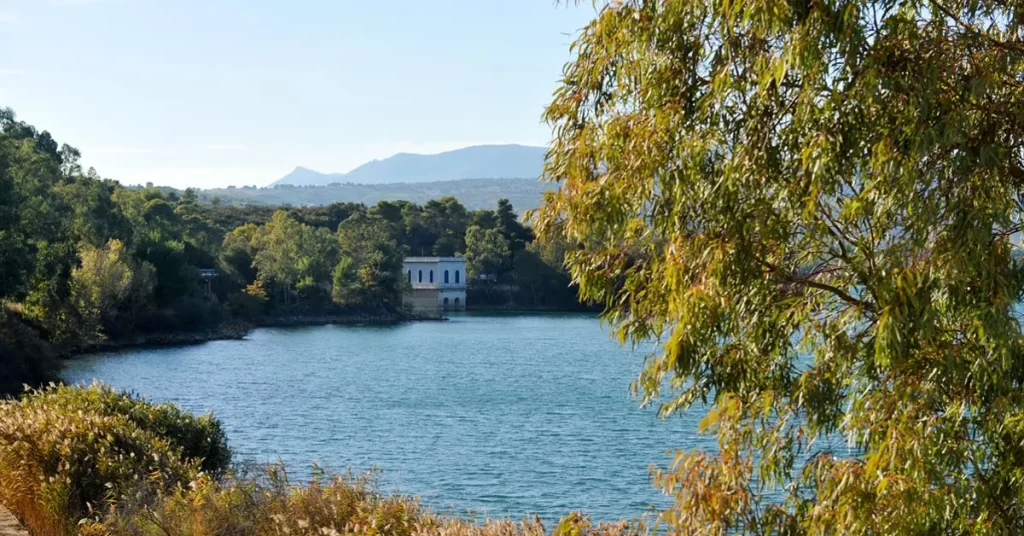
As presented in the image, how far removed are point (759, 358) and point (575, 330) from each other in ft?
179

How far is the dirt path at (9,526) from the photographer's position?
7305 millimetres

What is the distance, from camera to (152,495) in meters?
7.15

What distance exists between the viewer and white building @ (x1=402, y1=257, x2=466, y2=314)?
7944cm

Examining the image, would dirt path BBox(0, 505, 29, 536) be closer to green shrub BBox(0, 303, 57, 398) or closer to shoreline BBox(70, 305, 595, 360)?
green shrub BBox(0, 303, 57, 398)

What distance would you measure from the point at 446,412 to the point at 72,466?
65.1ft

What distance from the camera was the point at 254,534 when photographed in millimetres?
6293

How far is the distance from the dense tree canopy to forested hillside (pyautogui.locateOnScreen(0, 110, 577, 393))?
22027 mm

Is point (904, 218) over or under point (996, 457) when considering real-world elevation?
over

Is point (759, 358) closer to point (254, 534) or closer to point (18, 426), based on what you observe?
point (254, 534)

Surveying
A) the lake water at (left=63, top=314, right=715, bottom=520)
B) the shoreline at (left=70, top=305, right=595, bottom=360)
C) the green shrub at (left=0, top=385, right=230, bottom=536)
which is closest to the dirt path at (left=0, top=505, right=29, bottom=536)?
the green shrub at (left=0, top=385, right=230, bottom=536)

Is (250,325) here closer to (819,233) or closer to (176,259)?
(176,259)

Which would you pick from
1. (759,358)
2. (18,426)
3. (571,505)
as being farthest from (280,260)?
(759,358)

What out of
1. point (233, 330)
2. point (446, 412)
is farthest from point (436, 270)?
point (446, 412)

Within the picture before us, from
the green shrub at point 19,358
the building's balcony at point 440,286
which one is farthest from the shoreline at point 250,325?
the green shrub at point 19,358
